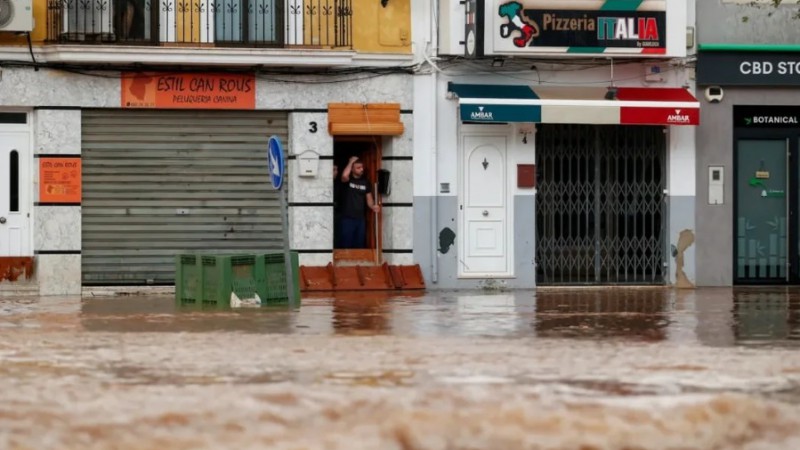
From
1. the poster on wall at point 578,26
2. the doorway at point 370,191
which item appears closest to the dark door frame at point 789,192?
the poster on wall at point 578,26

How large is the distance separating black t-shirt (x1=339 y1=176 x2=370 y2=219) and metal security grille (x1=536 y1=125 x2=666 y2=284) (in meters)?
2.87

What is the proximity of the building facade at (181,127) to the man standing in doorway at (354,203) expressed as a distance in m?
0.36

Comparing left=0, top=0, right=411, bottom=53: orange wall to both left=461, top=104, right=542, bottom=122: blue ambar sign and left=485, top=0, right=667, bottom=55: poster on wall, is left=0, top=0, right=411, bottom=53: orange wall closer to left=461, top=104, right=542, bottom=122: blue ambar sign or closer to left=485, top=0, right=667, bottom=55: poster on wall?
left=485, top=0, right=667, bottom=55: poster on wall

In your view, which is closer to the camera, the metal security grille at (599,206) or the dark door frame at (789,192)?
the metal security grille at (599,206)

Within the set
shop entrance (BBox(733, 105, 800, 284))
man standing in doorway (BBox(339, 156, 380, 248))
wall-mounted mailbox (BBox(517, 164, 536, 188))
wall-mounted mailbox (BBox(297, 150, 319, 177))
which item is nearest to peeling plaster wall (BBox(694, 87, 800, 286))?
shop entrance (BBox(733, 105, 800, 284))

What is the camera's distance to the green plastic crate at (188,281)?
21781mm

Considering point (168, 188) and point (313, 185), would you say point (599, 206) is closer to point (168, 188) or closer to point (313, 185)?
point (313, 185)

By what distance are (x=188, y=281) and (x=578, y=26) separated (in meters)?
8.17

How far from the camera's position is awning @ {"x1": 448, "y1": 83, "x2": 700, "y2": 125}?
26.1 meters

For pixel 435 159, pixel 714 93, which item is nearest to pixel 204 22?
pixel 435 159

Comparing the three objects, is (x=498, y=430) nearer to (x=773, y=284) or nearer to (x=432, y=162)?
(x=432, y=162)

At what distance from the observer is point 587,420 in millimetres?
8523

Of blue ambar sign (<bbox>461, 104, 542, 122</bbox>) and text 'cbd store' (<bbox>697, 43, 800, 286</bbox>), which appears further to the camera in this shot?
text 'cbd store' (<bbox>697, 43, 800, 286</bbox>)

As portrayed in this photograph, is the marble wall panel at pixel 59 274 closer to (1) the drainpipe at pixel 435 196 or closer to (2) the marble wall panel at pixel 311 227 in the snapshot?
(2) the marble wall panel at pixel 311 227
